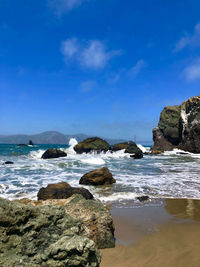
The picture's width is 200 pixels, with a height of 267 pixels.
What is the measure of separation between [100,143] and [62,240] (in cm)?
3618

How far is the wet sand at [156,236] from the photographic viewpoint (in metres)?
3.52

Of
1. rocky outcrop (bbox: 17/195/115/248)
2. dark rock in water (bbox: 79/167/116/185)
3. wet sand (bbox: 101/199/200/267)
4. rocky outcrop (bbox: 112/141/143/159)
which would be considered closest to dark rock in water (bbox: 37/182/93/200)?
wet sand (bbox: 101/199/200/267)

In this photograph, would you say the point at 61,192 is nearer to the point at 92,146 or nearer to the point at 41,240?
the point at 41,240

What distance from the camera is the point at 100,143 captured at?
127ft

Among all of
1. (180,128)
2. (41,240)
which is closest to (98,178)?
(41,240)

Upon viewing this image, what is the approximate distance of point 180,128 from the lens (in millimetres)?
45250

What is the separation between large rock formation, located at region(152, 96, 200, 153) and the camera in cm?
4003

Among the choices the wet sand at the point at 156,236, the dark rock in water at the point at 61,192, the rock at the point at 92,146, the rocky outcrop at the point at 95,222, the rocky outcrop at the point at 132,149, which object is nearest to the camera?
the wet sand at the point at 156,236

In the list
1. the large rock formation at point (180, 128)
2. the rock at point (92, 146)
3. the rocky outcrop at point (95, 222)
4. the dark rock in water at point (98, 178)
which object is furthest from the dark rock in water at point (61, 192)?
the large rock formation at point (180, 128)

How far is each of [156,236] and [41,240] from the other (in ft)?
9.39

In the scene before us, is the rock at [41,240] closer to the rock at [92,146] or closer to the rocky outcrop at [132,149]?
the rocky outcrop at [132,149]

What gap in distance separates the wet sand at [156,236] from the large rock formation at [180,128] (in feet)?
118

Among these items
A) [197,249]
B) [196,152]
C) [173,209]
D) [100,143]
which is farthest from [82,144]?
[197,249]

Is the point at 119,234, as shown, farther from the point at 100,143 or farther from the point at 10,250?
the point at 100,143
